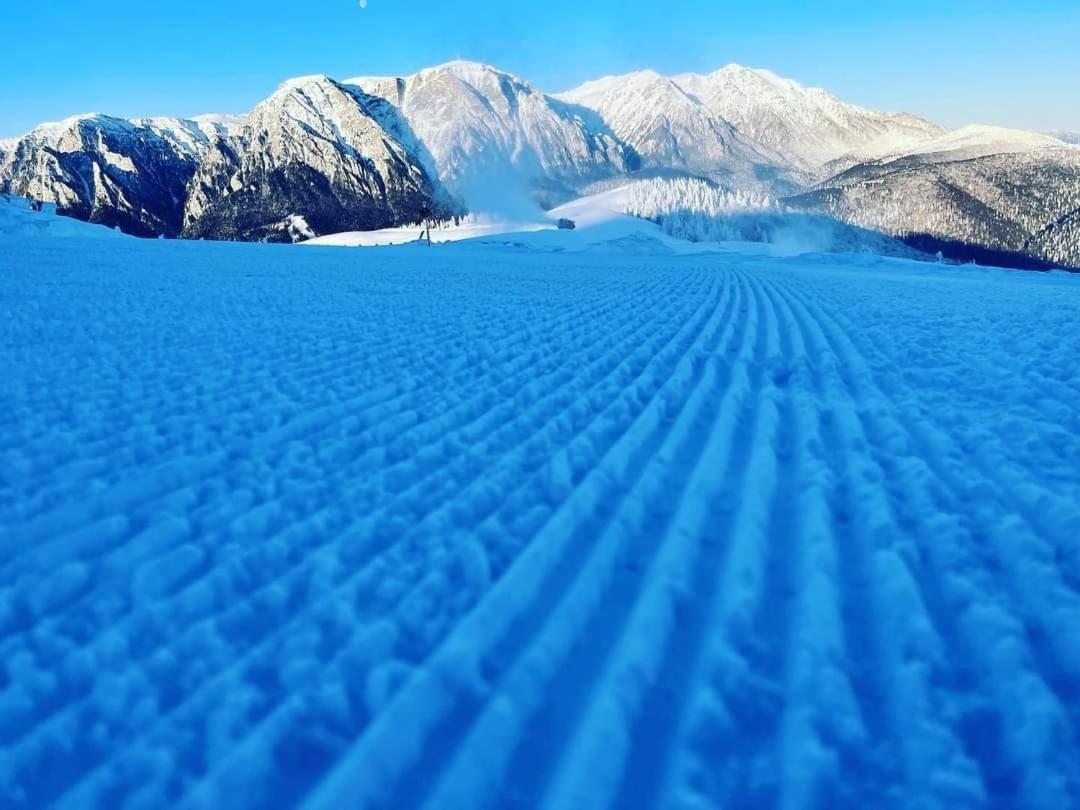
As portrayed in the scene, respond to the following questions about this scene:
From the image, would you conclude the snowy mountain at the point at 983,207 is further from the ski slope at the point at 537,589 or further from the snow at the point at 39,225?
the ski slope at the point at 537,589

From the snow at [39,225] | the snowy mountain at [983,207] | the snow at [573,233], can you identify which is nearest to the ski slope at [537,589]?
the snow at [39,225]

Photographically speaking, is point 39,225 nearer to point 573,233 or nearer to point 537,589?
point 537,589

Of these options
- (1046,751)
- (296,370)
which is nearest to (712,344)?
(296,370)

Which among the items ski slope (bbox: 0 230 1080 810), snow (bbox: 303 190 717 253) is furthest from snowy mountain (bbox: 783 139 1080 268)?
ski slope (bbox: 0 230 1080 810)

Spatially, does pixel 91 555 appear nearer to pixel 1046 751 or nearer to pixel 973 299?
pixel 1046 751

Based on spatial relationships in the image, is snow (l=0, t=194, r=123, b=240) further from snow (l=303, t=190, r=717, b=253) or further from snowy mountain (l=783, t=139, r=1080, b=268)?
snowy mountain (l=783, t=139, r=1080, b=268)
